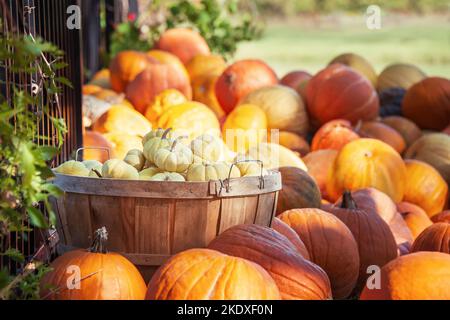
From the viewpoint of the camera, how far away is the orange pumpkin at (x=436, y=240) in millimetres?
3307

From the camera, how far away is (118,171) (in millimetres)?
2889

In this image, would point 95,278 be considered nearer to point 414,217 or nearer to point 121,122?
point 414,217

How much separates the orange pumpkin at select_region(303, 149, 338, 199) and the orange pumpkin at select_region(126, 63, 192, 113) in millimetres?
1405

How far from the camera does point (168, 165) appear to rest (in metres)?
2.98

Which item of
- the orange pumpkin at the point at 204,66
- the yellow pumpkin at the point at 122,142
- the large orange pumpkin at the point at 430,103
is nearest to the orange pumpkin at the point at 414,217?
the large orange pumpkin at the point at 430,103

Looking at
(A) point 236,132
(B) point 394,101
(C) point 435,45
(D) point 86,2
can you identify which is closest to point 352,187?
(A) point 236,132

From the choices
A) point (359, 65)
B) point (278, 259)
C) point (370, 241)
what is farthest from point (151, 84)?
point (278, 259)

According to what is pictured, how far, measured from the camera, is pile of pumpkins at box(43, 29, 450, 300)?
95.0 inches

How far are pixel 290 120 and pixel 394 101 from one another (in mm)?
1210

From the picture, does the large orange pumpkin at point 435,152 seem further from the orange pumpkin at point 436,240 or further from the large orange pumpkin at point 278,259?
the large orange pumpkin at point 278,259

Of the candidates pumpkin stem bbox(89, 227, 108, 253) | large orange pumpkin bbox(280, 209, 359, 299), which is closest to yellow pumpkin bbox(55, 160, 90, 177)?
pumpkin stem bbox(89, 227, 108, 253)

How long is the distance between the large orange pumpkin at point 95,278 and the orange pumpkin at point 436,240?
4.65 feet

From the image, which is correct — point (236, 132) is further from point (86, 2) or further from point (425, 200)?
point (86, 2)

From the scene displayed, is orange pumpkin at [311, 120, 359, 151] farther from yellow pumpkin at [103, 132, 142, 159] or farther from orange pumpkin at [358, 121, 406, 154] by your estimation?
yellow pumpkin at [103, 132, 142, 159]
